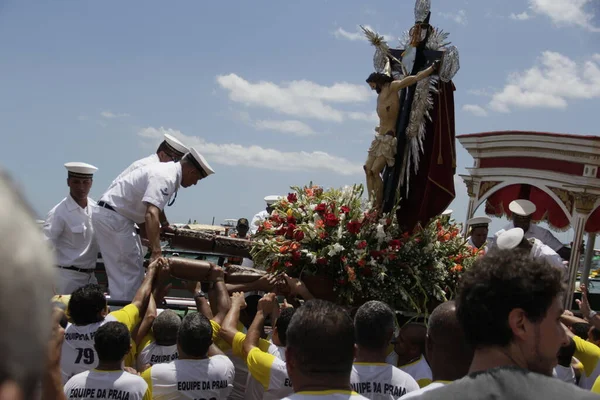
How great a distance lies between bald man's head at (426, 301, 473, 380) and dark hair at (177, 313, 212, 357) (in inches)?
55.6

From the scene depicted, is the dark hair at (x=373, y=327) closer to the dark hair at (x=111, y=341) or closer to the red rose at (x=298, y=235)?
the dark hair at (x=111, y=341)

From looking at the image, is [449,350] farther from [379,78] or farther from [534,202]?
[534,202]

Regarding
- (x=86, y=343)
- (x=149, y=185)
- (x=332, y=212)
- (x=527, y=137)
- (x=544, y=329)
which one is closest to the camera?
(x=544, y=329)

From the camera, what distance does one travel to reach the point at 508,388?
1.53 meters

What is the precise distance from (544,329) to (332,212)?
408cm

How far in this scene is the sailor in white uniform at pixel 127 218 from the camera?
5.56 m

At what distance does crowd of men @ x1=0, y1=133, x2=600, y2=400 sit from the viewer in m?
0.88

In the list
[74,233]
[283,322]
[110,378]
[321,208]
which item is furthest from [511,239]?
[74,233]

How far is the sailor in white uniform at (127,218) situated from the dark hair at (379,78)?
1.89m

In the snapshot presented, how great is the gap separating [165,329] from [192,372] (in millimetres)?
686

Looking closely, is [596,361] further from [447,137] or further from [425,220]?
[447,137]

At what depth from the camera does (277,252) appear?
553cm

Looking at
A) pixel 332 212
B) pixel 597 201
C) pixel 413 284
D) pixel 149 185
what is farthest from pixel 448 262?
pixel 597 201

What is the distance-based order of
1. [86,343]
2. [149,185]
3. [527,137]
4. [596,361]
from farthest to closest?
[527,137] < [149,185] < [596,361] < [86,343]
